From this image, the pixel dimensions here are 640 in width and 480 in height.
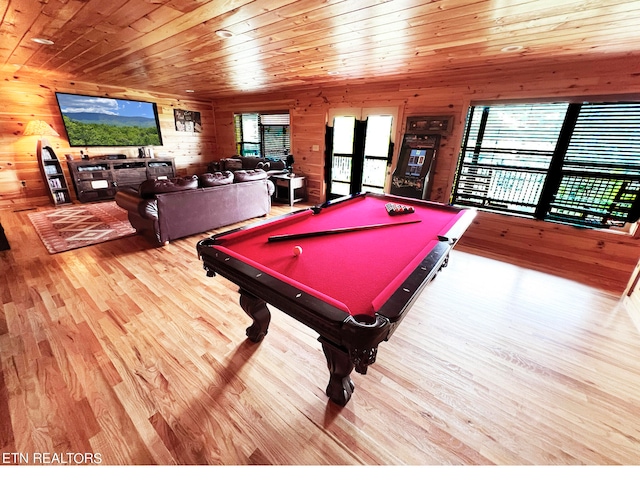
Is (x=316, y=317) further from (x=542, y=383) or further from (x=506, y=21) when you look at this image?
(x=506, y=21)

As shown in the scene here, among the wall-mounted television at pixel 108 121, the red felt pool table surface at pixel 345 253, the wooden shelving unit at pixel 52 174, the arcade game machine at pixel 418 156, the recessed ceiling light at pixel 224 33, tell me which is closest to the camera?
the red felt pool table surface at pixel 345 253

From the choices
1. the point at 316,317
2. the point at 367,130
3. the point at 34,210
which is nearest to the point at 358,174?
the point at 367,130

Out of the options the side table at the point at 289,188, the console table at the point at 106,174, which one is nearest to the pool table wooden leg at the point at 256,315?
the side table at the point at 289,188

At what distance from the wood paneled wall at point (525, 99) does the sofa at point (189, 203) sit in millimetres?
2549

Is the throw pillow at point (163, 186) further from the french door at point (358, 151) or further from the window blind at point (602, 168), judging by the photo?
the window blind at point (602, 168)

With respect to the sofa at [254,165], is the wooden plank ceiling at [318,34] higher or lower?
higher

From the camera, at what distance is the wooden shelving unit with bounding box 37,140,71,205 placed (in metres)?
A: 4.82

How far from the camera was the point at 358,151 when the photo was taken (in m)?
5.09

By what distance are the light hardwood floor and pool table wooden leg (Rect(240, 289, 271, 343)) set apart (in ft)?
0.27

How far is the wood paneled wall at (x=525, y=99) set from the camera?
2.90m

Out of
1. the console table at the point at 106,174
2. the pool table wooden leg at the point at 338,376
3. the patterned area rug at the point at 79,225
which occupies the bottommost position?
the patterned area rug at the point at 79,225

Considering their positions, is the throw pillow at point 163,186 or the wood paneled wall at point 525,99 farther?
the throw pillow at point 163,186

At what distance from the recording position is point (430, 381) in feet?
5.45

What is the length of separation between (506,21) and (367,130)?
306 cm
